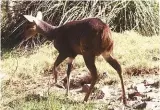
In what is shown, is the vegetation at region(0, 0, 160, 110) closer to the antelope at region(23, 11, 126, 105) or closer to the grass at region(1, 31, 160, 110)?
the grass at region(1, 31, 160, 110)

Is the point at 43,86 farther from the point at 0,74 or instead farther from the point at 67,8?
the point at 67,8

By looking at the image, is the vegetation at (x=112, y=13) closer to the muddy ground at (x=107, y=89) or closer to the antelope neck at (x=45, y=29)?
the muddy ground at (x=107, y=89)

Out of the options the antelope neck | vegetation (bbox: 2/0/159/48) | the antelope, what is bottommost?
the antelope

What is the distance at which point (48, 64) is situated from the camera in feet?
25.0

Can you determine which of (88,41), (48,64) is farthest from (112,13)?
(88,41)

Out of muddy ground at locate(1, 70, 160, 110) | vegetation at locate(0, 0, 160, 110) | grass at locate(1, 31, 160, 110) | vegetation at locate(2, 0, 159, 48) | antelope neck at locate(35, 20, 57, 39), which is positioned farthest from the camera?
vegetation at locate(2, 0, 159, 48)

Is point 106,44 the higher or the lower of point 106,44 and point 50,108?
the higher

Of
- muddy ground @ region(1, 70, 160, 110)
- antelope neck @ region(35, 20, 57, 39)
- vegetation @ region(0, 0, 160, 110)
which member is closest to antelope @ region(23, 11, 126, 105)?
antelope neck @ region(35, 20, 57, 39)

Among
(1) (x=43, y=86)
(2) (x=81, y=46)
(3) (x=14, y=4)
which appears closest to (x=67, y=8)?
(3) (x=14, y=4)

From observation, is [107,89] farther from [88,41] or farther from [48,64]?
[48,64]

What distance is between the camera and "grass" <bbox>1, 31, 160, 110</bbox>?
548cm

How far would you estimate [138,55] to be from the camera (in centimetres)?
756

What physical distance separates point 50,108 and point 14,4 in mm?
5505

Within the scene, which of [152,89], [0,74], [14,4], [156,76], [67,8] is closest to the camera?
[152,89]
